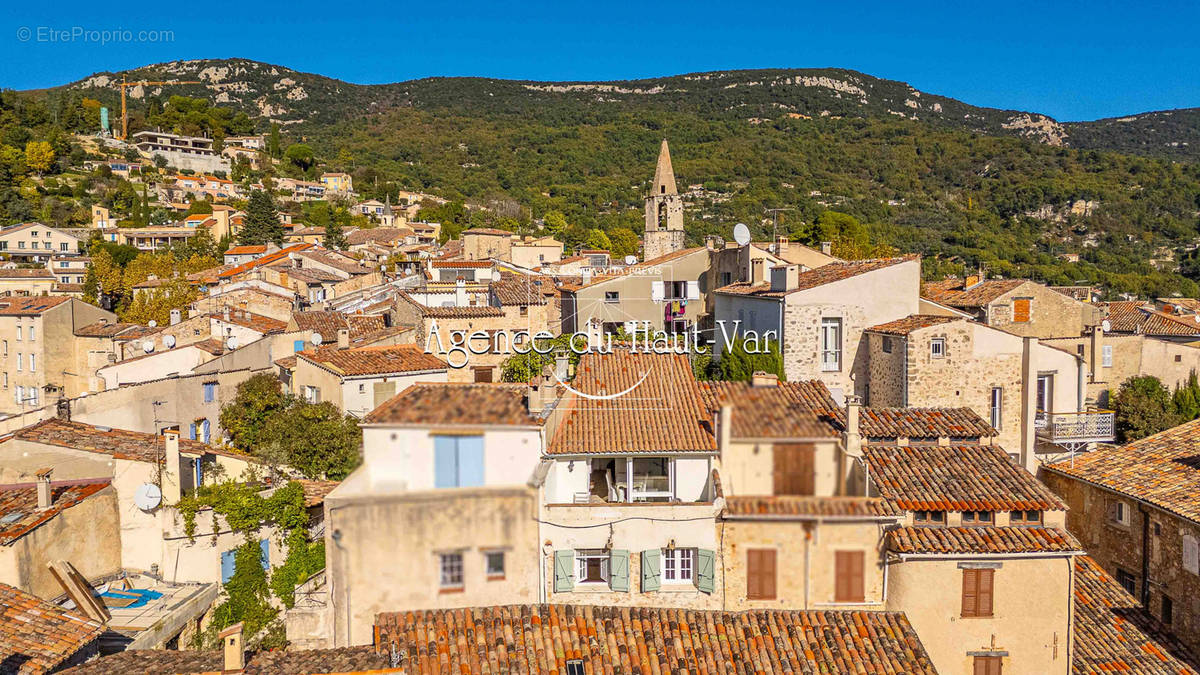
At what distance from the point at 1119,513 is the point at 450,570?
58.5 feet

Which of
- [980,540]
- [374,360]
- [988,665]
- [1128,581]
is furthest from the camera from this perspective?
[374,360]

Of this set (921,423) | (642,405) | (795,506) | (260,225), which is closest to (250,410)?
(921,423)

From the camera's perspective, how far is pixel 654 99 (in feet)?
412

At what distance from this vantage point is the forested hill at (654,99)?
103 metres

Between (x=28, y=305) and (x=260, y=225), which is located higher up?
(x=260, y=225)

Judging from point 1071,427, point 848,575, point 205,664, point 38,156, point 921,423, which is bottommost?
point 205,664

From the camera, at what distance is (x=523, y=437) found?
2689 mm

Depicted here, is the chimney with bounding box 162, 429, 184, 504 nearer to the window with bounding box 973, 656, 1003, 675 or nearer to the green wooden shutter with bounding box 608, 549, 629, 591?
the green wooden shutter with bounding box 608, 549, 629, 591

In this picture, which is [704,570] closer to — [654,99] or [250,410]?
[250,410]

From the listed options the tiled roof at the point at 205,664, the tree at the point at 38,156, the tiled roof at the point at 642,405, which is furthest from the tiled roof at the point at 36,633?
the tree at the point at 38,156

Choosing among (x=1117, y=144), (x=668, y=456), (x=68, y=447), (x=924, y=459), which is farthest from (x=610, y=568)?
(x=1117, y=144)

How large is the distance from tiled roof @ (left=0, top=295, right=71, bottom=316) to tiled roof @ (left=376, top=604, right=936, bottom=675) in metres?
29.9

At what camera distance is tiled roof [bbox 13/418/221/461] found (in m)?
16.3

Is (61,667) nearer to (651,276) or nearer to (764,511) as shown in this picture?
(764,511)
